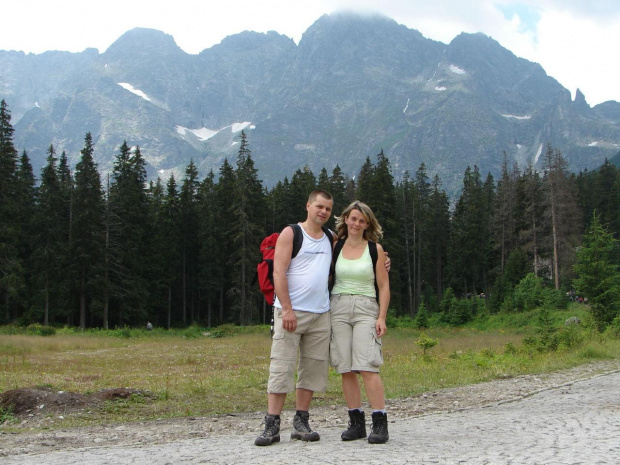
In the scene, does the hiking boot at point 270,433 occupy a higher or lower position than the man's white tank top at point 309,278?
lower

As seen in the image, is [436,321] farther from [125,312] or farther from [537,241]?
[125,312]

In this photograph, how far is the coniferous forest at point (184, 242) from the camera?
144 ft

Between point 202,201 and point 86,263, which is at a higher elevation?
point 202,201

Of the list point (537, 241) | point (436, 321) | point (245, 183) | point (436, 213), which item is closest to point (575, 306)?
point (436, 321)

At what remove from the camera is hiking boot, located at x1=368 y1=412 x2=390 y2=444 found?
521 cm

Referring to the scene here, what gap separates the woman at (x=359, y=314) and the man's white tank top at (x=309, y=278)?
5.7 inches

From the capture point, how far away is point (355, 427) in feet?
18.0

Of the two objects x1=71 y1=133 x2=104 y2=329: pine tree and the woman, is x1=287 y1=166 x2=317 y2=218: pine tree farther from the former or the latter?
the woman

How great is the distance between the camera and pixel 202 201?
5756 cm

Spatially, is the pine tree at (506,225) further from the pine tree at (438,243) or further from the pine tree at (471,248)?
the pine tree at (438,243)

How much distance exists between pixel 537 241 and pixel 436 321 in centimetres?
1620

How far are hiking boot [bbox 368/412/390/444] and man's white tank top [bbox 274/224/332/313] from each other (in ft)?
3.71

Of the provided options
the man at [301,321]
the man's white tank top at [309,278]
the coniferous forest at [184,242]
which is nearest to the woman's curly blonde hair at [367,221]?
the man at [301,321]

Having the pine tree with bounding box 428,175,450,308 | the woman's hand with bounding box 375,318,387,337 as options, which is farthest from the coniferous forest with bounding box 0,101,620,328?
the woman's hand with bounding box 375,318,387,337
